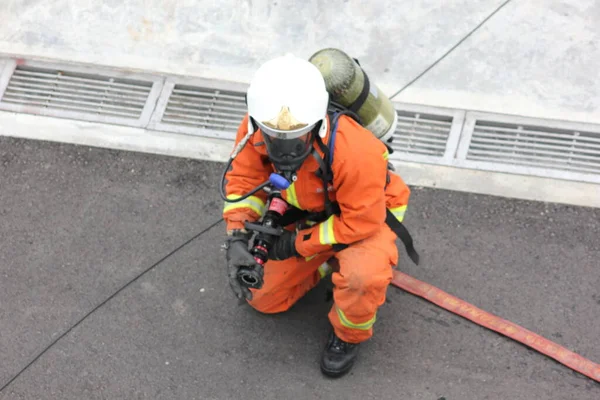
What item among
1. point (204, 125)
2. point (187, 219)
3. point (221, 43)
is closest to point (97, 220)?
point (187, 219)

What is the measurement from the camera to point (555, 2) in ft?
15.8

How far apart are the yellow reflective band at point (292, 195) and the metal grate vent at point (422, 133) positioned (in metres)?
1.22

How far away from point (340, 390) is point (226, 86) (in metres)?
2.21

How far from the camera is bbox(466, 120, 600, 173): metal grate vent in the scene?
166 inches

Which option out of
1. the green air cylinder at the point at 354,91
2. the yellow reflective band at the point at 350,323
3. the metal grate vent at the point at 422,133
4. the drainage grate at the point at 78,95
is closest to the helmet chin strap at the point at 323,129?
the green air cylinder at the point at 354,91

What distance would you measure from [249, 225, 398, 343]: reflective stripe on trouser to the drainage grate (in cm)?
166

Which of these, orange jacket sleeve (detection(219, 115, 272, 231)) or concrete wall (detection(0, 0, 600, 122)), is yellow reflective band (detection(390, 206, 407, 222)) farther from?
concrete wall (detection(0, 0, 600, 122))

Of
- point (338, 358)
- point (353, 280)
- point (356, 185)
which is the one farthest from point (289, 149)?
point (338, 358)

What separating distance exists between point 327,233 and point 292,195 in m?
0.26

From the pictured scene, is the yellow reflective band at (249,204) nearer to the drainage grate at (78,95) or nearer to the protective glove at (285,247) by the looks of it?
the protective glove at (285,247)

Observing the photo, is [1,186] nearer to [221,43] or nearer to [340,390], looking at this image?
[221,43]

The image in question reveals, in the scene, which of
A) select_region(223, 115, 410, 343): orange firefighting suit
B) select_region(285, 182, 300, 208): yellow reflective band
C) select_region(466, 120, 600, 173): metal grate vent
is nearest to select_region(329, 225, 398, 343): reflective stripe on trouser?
select_region(223, 115, 410, 343): orange firefighting suit

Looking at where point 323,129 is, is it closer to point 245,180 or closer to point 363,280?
point 245,180

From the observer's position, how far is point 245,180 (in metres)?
3.32
